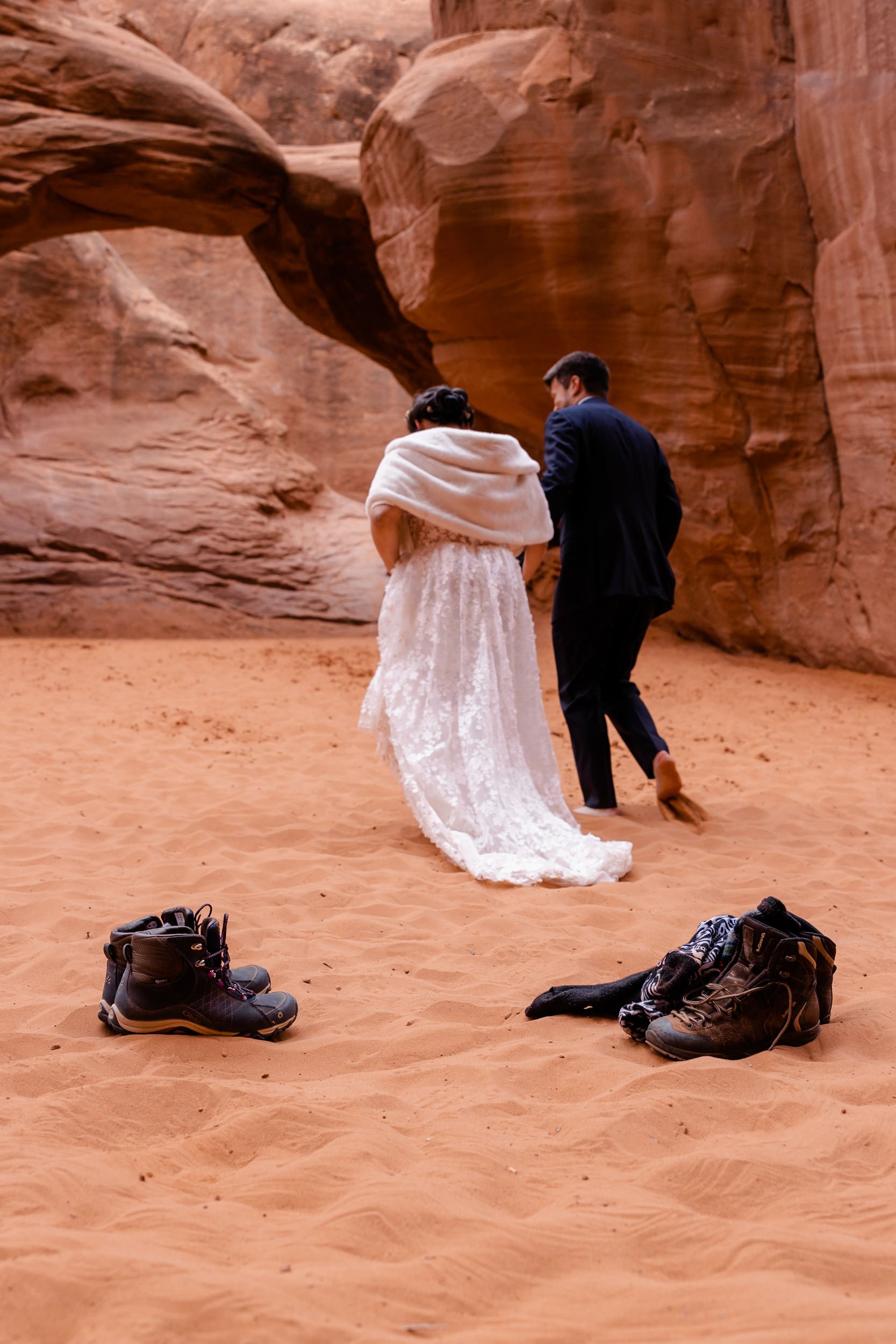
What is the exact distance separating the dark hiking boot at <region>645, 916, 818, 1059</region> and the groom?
226 centimetres

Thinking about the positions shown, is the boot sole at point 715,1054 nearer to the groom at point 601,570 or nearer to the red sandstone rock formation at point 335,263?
the groom at point 601,570

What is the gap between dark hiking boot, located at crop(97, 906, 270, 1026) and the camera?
8.21ft

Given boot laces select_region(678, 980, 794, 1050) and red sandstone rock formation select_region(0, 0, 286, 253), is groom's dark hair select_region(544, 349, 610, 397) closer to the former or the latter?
boot laces select_region(678, 980, 794, 1050)

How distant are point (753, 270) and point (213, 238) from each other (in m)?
11.6

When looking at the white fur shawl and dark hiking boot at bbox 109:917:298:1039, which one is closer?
dark hiking boot at bbox 109:917:298:1039

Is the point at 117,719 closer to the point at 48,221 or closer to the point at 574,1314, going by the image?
the point at 48,221

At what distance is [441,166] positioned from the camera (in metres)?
8.08

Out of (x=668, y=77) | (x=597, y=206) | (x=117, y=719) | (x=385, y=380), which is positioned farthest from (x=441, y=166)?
(x=385, y=380)

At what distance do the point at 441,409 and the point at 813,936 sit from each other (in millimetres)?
2506

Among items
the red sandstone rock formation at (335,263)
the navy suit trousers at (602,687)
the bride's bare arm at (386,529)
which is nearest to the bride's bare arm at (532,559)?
the navy suit trousers at (602,687)

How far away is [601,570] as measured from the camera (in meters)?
4.78

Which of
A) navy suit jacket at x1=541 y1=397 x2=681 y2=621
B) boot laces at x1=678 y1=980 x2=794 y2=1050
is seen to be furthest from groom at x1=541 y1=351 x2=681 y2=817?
boot laces at x1=678 y1=980 x2=794 y2=1050

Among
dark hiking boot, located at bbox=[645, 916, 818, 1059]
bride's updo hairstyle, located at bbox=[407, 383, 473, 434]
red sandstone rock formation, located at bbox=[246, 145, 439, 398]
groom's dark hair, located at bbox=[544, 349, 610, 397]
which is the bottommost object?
dark hiking boot, located at bbox=[645, 916, 818, 1059]

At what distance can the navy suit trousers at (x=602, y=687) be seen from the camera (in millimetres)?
4809
